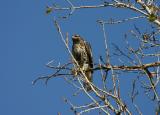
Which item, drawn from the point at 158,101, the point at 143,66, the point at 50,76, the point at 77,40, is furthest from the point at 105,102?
the point at 77,40

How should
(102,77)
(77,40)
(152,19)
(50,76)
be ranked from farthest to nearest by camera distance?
(77,40)
(50,76)
(152,19)
(102,77)

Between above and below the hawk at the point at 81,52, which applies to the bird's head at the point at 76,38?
above

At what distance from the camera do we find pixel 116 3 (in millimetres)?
9094

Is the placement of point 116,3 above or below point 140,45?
above

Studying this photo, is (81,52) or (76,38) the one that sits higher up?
(76,38)

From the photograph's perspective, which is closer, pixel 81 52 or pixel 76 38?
pixel 81 52

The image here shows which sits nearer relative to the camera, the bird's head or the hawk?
the hawk

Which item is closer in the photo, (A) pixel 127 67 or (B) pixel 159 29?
(A) pixel 127 67

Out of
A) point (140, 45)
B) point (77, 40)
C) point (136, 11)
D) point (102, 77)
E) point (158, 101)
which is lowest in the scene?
point (158, 101)

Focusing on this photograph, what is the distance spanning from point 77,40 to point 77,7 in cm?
476

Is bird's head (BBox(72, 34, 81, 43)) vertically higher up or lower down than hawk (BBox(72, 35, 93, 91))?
higher up

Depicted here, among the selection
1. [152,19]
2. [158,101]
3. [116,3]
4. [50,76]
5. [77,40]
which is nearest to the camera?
[158,101]

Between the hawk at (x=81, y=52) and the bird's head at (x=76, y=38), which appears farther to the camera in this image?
the bird's head at (x=76, y=38)

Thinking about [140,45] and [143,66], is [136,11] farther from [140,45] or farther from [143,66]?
[143,66]
